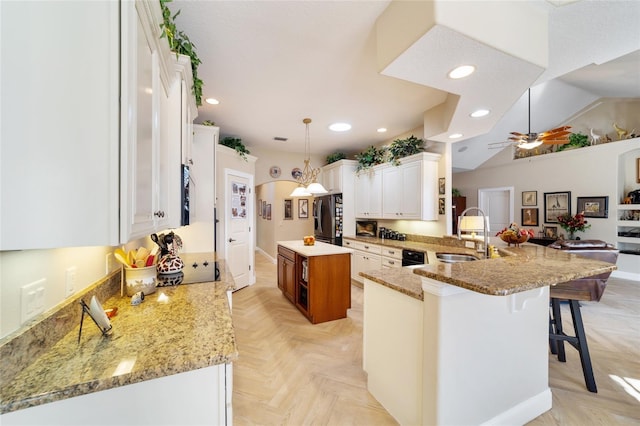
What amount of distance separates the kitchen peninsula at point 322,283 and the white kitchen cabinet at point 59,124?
247 centimetres

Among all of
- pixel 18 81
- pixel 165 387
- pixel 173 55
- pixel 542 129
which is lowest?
pixel 165 387

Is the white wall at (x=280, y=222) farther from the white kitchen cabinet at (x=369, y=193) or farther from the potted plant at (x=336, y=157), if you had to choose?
the white kitchen cabinet at (x=369, y=193)

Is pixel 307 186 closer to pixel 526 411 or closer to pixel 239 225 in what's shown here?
pixel 239 225

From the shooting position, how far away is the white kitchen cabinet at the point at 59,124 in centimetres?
62

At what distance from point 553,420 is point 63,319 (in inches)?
114

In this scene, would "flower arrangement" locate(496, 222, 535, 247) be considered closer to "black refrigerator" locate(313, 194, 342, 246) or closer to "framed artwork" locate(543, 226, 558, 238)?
"black refrigerator" locate(313, 194, 342, 246)

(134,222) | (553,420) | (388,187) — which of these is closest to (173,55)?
(134,222)

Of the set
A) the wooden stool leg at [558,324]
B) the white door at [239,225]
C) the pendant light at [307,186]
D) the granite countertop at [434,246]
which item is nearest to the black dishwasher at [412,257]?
the granite countertop at [434,246]

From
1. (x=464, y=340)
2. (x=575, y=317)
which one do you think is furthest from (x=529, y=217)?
(x=464, y=340)

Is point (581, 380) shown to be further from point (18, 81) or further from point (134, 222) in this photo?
point (18, 81)

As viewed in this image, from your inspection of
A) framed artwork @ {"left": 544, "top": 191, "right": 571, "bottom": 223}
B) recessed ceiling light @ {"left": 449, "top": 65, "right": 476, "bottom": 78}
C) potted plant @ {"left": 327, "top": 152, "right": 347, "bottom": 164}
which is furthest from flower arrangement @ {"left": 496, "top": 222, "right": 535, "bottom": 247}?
framed artwork @ {"left": 544, "top": 191, "right": 571, "bottom": 223}

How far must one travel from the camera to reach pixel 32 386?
716mm

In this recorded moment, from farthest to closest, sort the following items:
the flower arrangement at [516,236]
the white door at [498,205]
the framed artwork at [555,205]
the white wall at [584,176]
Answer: the white door at [498,205], the framed artwork at [555,205], the white wall at [584,176], the flower arrangement at [516,236]

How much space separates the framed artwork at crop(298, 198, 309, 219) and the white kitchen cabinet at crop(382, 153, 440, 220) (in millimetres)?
3785
